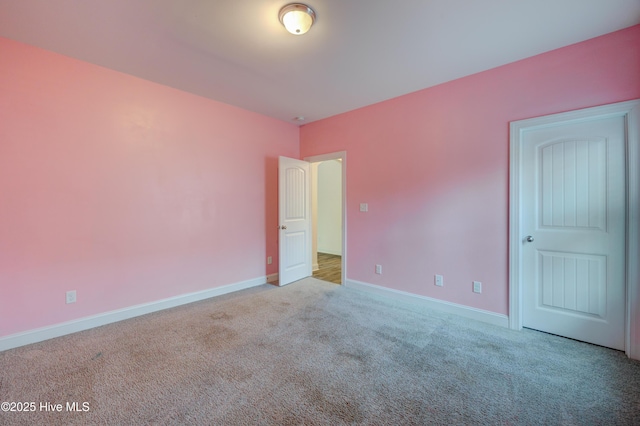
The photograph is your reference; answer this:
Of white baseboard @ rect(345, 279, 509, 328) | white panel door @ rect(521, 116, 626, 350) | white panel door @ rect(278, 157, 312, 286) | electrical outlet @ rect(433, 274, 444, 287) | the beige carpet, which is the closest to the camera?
the beige carpet

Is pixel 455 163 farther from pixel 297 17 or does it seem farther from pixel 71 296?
pixel 71 296

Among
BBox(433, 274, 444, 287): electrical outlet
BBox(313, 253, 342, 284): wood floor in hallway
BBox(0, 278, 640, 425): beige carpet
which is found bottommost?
BBox(0, 278, 640, 425): beige carpet

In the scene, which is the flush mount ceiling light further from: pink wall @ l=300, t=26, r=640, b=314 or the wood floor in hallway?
the wood floor in hallway

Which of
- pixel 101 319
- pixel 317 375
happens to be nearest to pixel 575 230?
pixel 317 375

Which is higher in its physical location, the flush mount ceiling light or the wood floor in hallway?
the flush mount ceiling light

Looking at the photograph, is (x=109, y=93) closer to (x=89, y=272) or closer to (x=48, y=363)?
(x=89, y=272)

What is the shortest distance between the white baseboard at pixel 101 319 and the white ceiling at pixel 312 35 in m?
2.59

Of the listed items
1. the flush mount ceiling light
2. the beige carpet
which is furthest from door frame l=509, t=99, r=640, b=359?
the flush mount ceiling light

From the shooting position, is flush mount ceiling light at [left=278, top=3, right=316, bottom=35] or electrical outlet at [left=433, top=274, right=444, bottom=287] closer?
flush mount ceiling light at [left=278, top=3, right=316, bottom=35]

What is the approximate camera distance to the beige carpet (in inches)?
60.9

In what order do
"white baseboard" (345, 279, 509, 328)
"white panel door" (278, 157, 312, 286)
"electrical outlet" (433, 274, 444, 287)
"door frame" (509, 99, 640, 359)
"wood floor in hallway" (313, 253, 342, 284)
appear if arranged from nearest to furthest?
"door frame" (509, 99, 640, 359), "white baseboard" (345, 279, 509, 328), "electrical outlet" (433, 274, 444, 287), "white panel door" (278, 157, 312, 286), "wood floor in hallway" (313, 253, 342, 284)

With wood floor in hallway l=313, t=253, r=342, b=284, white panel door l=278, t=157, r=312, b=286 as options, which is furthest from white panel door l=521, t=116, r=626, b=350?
white panel door l=278, t=157, r=312, b=286

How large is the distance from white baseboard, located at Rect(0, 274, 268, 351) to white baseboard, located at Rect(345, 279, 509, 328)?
77.7 inches

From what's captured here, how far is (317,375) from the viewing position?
74.7 inches
